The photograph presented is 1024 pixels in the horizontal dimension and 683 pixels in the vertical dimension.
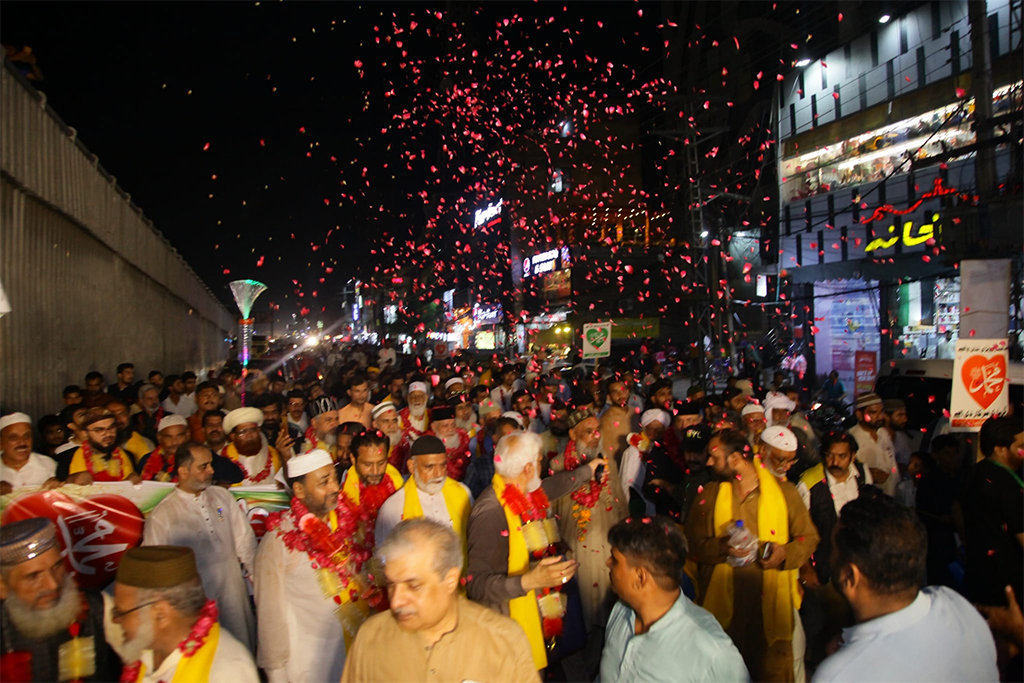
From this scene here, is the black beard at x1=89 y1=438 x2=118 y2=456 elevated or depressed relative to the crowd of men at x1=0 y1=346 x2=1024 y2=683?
elevated

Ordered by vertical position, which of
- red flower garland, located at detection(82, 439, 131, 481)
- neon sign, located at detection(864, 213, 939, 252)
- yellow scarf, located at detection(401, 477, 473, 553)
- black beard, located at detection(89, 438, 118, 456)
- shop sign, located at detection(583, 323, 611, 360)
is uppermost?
neon sign, located at detection(864, 213, 939, 252)

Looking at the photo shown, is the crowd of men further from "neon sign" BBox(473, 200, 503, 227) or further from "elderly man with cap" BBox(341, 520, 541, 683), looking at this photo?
"neon sign" BBox(473, 200, 503, 227)

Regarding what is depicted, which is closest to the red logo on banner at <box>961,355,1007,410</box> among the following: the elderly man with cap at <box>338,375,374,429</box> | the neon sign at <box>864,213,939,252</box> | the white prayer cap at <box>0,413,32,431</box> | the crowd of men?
the crowd of men

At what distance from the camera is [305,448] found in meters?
4.21

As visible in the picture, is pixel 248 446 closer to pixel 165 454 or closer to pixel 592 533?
pixel 165 454

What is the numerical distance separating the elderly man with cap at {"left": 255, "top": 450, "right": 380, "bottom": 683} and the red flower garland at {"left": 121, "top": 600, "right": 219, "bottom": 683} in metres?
0.74

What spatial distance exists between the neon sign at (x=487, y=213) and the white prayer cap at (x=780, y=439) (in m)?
37.5

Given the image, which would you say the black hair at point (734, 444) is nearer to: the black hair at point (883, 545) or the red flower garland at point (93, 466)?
the black hair at point (883, 545)

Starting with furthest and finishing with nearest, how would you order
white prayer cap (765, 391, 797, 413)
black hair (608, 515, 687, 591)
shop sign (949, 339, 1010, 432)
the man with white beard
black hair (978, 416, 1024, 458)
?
white prayer cap (765, 391, 797, 413) → the man with white beard → shop sign (949, 339, 1010, 432) → black hair (978, 416, 1024, 458) → black hair (608, 515, 687, 591)

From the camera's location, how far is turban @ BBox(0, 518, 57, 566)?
2598 mm

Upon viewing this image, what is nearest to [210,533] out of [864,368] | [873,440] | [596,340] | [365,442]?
[365,442]

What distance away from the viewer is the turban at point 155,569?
2.34 meters

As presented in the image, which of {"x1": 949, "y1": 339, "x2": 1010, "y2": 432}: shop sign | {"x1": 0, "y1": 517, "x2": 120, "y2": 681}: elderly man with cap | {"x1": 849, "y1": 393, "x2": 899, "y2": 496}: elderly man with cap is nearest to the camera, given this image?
{"x1": 0, "y1": 517, "x2": 120, "y2": 681}: elderly man with cap

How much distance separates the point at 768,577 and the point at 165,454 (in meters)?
4.44
